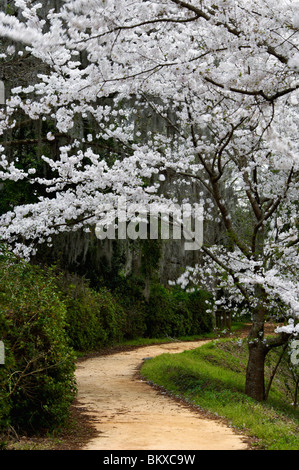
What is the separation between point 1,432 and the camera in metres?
4.50

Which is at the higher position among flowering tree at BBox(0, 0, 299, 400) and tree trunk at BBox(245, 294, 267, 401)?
flowering tree at BBox(0, 0, 299, 400)

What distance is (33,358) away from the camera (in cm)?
495

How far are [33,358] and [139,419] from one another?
1.67 m

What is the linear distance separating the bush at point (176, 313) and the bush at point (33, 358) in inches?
455

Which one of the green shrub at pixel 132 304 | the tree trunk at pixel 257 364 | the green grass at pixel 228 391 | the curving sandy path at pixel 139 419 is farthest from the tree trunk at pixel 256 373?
the green shrub at pixel 132 304

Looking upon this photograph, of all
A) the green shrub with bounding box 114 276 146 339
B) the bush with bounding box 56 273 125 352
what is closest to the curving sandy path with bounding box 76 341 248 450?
the bush with bounding box 56 273 125 352

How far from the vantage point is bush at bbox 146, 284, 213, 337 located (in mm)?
17000

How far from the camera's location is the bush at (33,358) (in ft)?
16.0

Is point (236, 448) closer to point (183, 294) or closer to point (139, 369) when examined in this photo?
point (139, 369)

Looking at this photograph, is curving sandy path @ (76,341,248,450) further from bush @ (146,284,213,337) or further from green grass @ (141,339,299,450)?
bush @ (146,284,213,337)

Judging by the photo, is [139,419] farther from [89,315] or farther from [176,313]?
[176,313]

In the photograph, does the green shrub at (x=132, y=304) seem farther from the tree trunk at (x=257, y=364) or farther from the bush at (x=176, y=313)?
the tree trunk at (x=257, y=364)

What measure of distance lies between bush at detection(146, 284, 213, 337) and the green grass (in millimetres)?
3955

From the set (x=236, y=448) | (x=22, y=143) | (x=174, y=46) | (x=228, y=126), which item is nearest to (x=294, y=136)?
(x=228, y=126)
